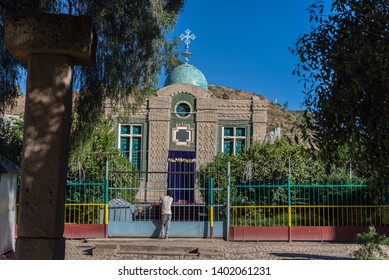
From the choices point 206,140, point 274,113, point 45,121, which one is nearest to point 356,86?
point 45,121

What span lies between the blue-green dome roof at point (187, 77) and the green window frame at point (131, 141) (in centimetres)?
336

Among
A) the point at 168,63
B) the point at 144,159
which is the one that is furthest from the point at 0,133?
the point at 144,159

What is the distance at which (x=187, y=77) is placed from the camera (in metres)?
26.8

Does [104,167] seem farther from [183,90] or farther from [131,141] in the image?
[183,90]

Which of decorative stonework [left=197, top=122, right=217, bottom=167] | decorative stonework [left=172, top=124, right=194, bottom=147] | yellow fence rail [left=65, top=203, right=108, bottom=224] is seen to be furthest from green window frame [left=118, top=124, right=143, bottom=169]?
yellow fence rail [left=65, top=203, right=108, bottom=224]

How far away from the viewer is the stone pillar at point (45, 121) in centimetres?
469

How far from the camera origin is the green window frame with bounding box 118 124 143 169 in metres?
25.3

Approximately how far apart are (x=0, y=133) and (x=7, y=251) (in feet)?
10.1

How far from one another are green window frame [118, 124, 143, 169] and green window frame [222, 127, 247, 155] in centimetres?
432

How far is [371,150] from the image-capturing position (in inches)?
175

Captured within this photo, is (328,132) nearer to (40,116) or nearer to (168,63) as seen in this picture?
(40,116)

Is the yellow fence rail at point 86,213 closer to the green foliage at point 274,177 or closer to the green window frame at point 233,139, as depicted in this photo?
the green foliage at point 274,177

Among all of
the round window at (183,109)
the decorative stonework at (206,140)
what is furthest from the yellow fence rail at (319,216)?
the round window at (183,109)

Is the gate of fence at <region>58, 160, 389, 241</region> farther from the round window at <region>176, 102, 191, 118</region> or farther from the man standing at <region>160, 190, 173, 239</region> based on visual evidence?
the round window at <region>176, 102, 191, 118</region>
